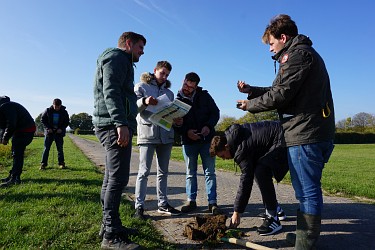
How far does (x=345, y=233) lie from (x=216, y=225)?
5.46 ft

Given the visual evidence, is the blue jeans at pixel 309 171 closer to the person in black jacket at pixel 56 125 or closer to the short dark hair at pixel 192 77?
the short dark hair at pixel 192 77

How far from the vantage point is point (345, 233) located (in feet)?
13.1

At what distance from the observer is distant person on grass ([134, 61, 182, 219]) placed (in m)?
4.67

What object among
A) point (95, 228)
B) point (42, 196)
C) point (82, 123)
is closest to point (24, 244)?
point (95, 228)

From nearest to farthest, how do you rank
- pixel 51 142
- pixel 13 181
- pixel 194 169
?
pixel 194 169 < pixel 13 181 < pixel 51 142

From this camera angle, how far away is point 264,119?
25.9 meters

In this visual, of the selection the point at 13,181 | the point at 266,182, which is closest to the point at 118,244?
the point at 266,182

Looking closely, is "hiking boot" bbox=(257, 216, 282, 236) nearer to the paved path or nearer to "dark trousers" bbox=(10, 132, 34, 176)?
the paved path

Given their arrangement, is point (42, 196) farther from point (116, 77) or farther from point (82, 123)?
point (82, 123)

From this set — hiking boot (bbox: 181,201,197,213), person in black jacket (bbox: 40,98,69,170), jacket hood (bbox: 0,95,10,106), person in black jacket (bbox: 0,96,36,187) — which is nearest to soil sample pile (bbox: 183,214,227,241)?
hiking boot (bbox: 181,201,197,213)

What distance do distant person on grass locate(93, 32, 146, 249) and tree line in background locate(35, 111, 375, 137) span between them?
3.90 meters

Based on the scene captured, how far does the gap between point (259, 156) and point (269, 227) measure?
907mm

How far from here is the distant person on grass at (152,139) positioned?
4.67 metres

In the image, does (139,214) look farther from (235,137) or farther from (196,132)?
(235,137)
